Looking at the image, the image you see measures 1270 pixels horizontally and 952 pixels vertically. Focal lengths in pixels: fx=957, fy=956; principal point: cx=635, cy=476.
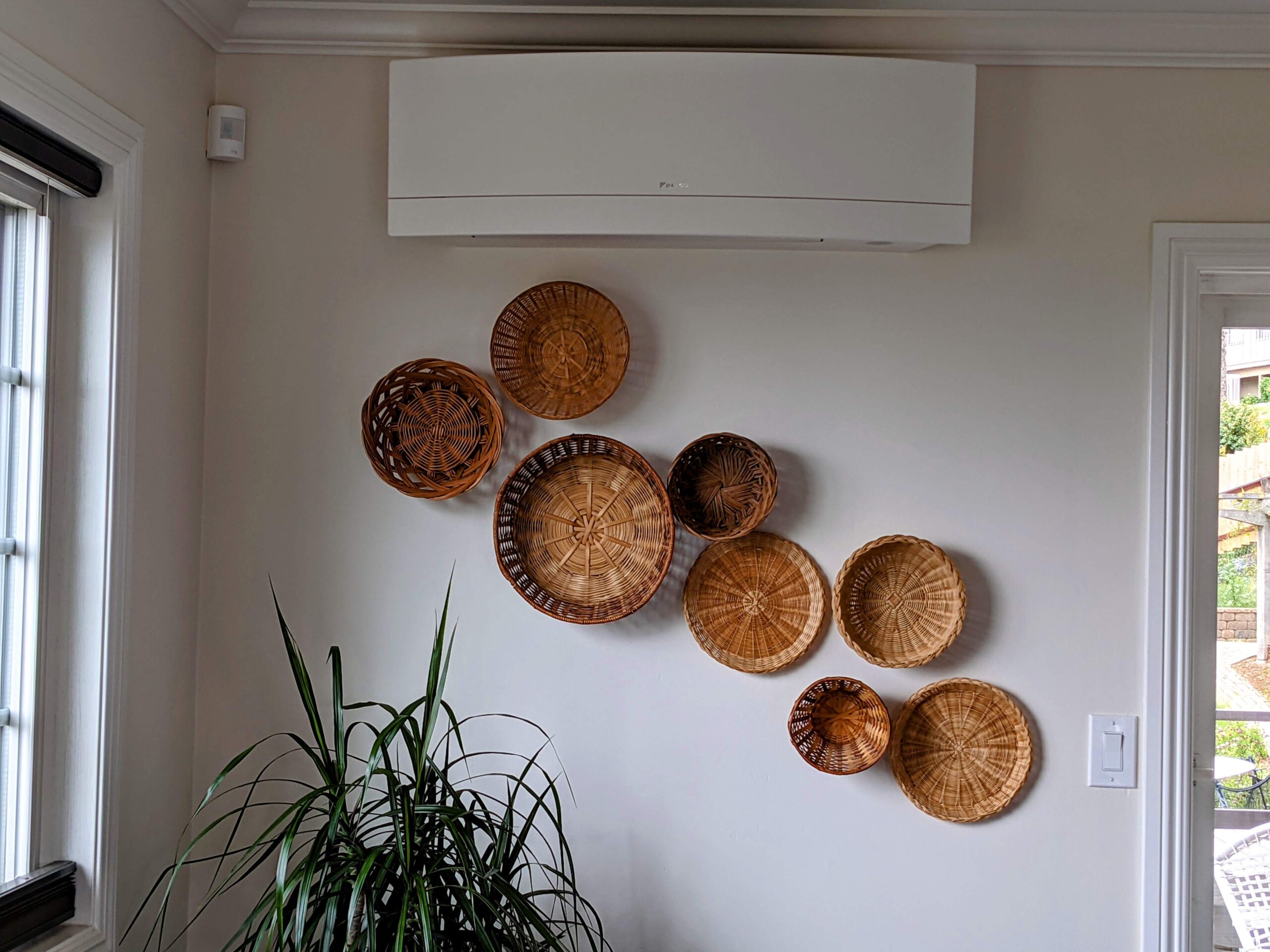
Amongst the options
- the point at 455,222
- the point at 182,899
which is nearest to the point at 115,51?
the point at 455,222

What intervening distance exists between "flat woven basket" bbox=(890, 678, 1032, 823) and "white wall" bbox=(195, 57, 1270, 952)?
4 centimetres

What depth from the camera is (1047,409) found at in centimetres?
180

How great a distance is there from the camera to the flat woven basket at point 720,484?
1741 mm

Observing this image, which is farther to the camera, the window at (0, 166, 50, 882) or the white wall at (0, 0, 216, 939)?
the white wall at (0, 0, 216, 939)

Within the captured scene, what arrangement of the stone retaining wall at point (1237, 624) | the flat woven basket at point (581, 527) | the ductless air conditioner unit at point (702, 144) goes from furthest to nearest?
the stone retaining wall at point (1237, 624)
the flat woven basket at point (581, 527)
the ductless air conditioner unit at point (702, 144)

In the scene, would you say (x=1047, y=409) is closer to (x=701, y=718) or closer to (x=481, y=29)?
(x=701, y=718)

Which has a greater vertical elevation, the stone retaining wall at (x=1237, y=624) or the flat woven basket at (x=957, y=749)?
the stone retaining wall at (x=1237, y=624)

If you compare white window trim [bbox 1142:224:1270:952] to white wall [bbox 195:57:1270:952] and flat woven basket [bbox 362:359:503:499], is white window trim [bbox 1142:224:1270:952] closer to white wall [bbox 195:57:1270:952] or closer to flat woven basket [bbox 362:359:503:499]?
white wall [bbox 195:57:1270:952]

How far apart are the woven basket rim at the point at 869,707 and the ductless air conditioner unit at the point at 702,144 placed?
790 mm

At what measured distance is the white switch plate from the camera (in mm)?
1758

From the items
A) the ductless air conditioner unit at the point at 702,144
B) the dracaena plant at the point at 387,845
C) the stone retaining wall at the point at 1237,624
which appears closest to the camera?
the dracaena plant at the point at 387,845

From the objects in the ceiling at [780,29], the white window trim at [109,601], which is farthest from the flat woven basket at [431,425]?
the ceiling at [780,29]

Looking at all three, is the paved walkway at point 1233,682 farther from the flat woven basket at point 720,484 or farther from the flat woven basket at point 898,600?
the flat woven basket at point 720,484

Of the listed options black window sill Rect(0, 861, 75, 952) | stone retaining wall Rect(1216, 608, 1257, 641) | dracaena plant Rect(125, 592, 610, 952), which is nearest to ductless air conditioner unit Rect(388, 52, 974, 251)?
dracaena plant Rect(125, 592, 610, 952)
